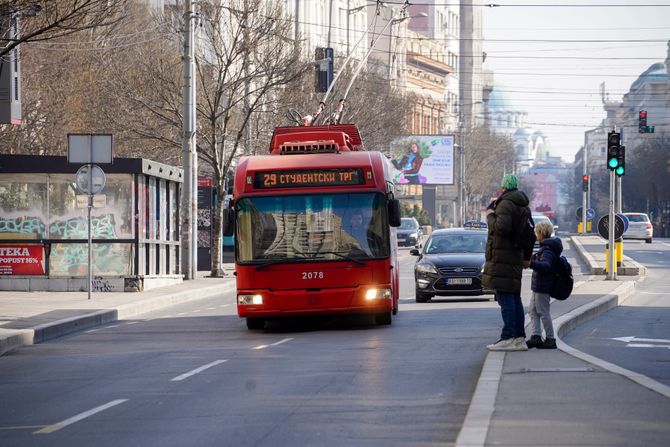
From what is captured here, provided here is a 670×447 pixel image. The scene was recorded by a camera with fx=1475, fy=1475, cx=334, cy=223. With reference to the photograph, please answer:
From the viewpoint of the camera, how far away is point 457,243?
31.7 metres

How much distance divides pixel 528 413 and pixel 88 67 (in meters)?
45.6

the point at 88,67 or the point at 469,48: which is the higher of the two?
the point at 469,48

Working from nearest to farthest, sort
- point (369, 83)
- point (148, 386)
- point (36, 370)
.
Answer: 1. point (148, 386)
2. point (36, 370)
3. point (369, 83)

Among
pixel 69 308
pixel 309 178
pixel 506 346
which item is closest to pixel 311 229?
pixel 309 178

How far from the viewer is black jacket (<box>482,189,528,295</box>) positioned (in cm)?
1603

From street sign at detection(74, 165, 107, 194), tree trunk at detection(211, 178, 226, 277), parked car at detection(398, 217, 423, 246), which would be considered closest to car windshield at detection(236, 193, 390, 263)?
street sign at detection(74, 165, 107, 194)

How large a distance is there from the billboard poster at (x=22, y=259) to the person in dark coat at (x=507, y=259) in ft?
66.3

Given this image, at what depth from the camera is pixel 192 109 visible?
1556 inches

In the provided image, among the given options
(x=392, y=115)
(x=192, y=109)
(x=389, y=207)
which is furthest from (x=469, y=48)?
(x=389, y=207)

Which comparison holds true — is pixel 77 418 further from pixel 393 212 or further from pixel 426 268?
pixel 426 268

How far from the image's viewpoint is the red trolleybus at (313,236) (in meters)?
22.0

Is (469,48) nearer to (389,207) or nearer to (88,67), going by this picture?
(88,67)

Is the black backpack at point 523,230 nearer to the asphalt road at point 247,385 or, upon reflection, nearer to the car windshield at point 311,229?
the asphalt road at point 247,385

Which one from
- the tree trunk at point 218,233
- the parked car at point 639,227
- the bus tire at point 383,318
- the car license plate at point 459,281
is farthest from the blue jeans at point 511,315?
the parked car at point 639,227
